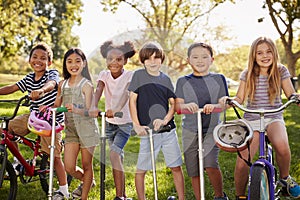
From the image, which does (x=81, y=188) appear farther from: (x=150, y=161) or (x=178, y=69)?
(x=178, y=69)

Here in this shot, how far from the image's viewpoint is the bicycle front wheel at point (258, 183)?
3221 mm

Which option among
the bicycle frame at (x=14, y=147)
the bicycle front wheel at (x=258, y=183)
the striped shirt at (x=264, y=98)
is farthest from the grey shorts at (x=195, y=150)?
the bicycle frame at (x=14, y=147)

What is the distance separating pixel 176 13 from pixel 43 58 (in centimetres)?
637

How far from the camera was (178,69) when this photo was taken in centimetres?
412

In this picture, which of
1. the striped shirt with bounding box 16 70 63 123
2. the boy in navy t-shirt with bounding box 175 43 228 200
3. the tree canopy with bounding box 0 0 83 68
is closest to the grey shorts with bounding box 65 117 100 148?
the striped shirt with bounding box 16 70 63 123

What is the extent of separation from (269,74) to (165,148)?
112cm

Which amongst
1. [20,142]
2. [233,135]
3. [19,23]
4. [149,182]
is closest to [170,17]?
[149,182]

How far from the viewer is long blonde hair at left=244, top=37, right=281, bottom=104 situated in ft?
13.3

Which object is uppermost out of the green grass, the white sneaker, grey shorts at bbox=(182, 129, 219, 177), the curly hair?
the curly hair

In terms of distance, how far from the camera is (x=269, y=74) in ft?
13.5

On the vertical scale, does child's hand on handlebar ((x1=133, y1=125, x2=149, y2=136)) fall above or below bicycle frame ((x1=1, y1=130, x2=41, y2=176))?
above

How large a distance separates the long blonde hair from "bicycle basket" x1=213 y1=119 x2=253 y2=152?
0.48m

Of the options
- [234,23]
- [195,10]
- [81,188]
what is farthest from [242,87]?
[195,10]

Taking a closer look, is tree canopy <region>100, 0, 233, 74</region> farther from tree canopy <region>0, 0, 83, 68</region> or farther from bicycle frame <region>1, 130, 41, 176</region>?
tree canopy <region>0, 0, 83, 68</region>
